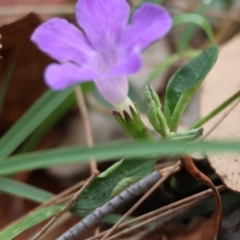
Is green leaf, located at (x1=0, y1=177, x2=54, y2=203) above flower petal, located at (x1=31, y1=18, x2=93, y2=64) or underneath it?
underneath

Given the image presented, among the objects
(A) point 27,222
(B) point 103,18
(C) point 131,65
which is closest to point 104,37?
(B) point 103,18

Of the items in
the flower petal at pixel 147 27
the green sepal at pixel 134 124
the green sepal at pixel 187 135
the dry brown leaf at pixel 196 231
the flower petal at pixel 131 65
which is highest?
the flower petal at pixel 147 27

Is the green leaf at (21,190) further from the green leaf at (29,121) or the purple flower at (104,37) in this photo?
the purple flower at (104,37)

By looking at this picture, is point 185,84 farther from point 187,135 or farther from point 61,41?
point 61,41

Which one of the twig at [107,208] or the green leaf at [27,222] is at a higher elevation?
the green leaf at [27,222]

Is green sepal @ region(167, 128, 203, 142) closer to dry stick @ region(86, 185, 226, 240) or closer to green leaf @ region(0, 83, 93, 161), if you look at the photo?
dry stick @ region(86, 185, 226, 240)

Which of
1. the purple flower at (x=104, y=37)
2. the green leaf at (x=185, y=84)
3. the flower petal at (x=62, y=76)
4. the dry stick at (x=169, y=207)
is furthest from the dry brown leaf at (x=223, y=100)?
the flower petal at (x=62, y=76)

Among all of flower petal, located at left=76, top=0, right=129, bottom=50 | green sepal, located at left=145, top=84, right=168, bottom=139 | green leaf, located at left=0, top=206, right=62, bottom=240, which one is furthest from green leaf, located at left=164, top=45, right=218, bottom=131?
green leaf, located at left=0, top=206, right=62, bottom=240

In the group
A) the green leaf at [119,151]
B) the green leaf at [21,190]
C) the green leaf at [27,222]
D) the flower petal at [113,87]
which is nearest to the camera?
the green leaf at [119,151]
